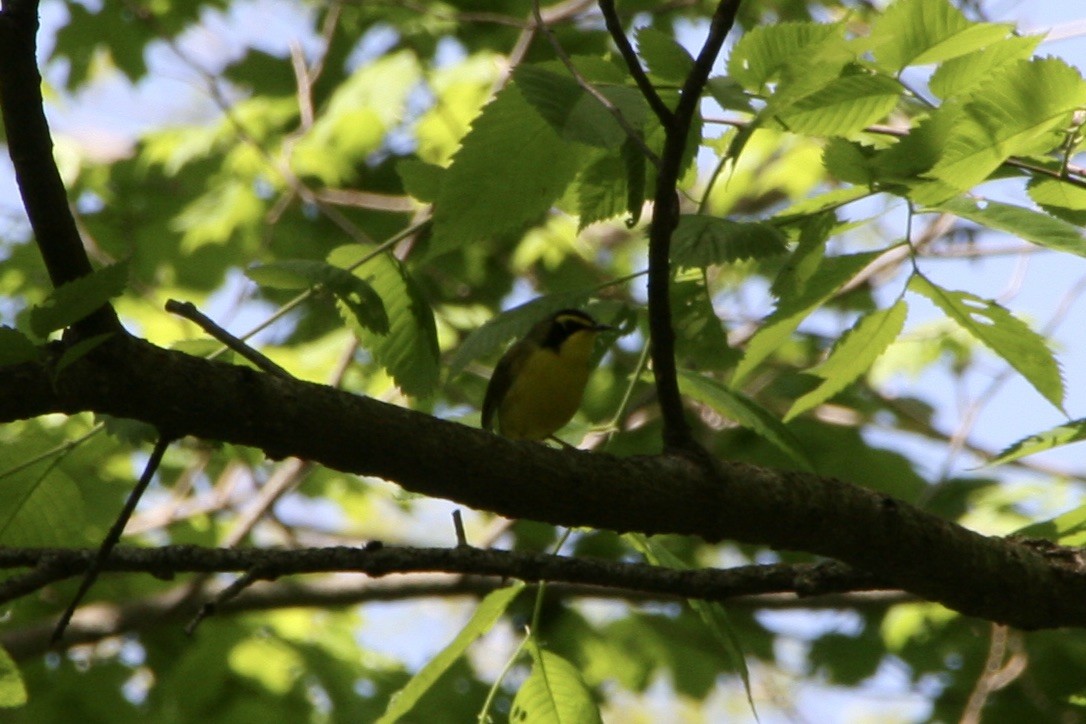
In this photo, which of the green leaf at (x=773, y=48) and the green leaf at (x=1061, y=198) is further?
the green leaf at (x=1061, y=198)

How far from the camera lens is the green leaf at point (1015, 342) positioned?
2.82 metres

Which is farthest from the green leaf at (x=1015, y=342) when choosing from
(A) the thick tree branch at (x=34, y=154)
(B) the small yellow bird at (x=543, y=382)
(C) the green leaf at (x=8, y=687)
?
(B) the small yellow bird at (x=543, y=382)

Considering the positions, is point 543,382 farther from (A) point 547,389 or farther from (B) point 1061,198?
(B) point 1061,198

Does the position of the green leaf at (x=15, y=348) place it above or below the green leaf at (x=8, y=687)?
above

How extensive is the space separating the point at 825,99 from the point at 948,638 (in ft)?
18.6

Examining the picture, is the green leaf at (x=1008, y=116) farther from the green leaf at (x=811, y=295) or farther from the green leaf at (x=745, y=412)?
the green leaf at (x=745, y=412)

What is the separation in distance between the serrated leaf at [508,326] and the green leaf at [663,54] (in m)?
0.61

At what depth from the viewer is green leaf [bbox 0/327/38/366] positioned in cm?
191

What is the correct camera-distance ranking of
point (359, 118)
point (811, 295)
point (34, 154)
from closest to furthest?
1. point (34, 154)
2. point (811, 295)
3. point (359, 118)

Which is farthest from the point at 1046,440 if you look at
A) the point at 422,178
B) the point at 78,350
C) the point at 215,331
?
the point at 78,350

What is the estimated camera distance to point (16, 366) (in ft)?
6.53

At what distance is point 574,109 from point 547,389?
3.41 metres

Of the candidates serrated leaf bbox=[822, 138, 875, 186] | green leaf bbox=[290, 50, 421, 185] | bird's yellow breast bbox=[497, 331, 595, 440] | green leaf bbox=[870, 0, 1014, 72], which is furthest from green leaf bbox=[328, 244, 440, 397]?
green leaf bbox=[290, 50, 421, 185]

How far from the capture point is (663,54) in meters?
2.63
